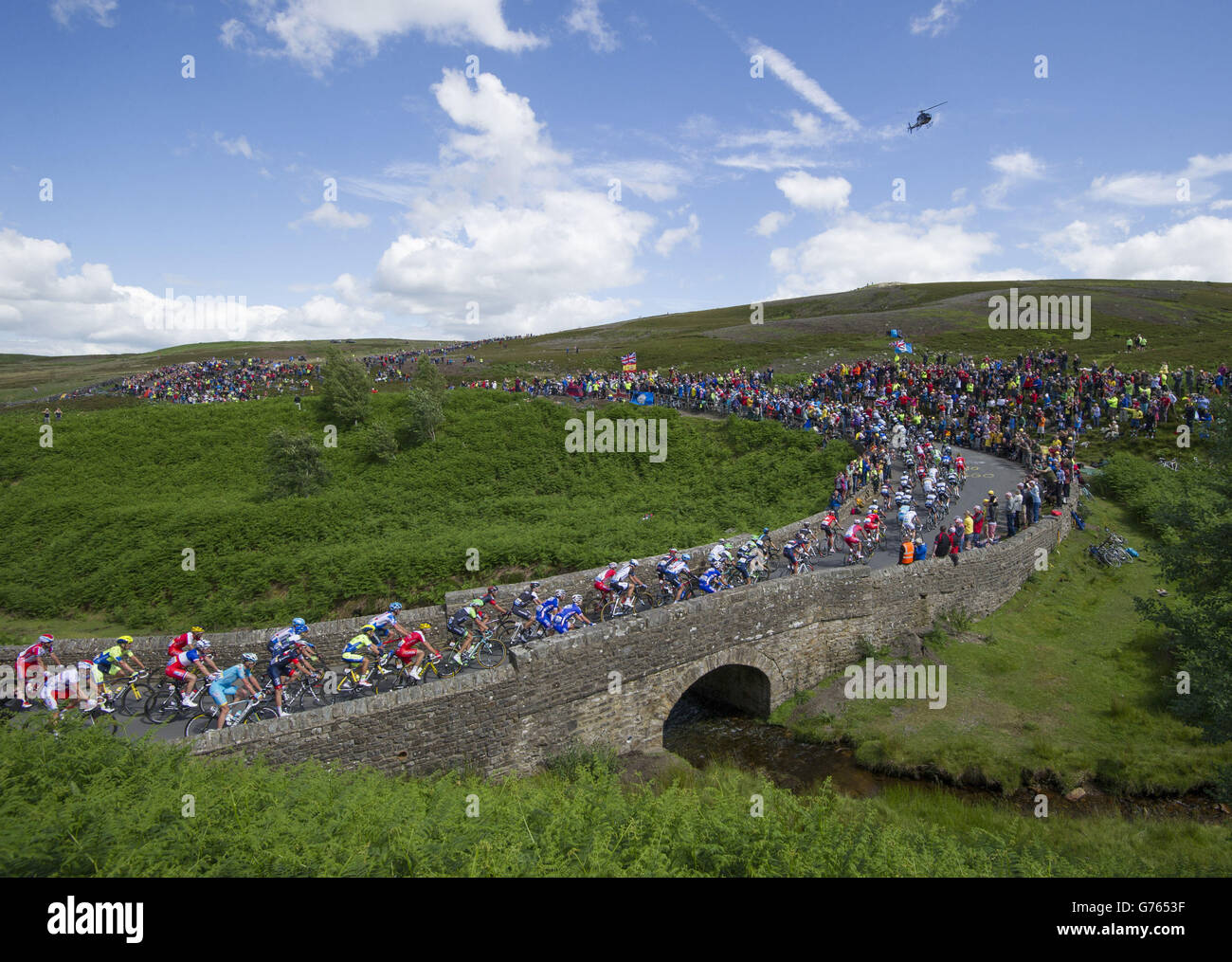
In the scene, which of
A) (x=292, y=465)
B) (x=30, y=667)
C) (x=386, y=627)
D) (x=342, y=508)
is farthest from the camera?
(x=292, y=465)

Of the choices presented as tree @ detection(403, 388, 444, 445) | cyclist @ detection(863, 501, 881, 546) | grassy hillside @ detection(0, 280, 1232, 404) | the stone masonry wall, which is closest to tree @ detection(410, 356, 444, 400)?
tree @ detection(403, 388, 444, 445)

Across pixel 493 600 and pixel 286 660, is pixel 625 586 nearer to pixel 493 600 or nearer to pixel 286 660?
pixel 493 600

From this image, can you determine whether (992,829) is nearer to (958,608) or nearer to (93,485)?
(958,608)

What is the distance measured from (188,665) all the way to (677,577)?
446 inches

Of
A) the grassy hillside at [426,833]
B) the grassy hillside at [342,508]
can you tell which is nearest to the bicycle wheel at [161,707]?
the grassy hillside at [426,833]

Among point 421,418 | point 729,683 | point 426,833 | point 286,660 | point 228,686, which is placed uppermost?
point 421,418

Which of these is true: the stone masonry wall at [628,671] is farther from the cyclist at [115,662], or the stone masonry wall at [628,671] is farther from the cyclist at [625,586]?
the cyclist at [115,662]

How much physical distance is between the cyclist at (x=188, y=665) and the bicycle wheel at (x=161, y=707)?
367 millimetres

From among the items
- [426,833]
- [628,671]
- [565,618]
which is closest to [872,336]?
[565,618]

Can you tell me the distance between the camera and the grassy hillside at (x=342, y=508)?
2728 cm

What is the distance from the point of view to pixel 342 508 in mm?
33781

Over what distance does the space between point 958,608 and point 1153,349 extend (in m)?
52.1
